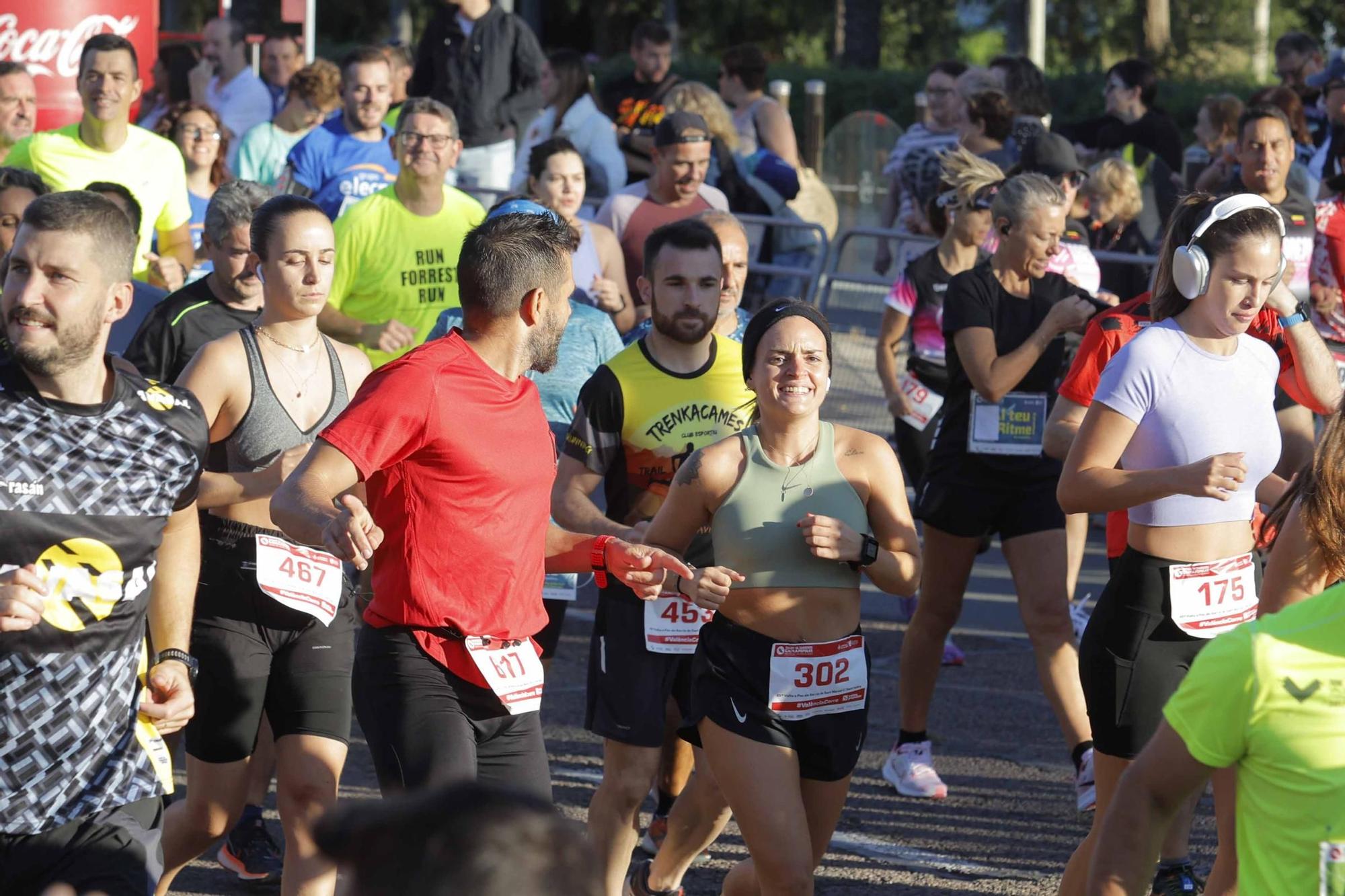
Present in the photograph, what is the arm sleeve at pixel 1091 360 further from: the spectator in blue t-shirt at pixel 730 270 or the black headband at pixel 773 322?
the spectator in blue t-shirt at pixel 730 270

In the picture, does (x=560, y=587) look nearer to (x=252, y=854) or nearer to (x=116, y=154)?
(x=252, y=854)

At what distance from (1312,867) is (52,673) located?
219cm

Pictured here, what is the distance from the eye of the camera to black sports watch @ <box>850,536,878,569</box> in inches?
161

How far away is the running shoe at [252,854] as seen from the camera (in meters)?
5.17

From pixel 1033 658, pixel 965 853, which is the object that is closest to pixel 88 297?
pixel 965 853

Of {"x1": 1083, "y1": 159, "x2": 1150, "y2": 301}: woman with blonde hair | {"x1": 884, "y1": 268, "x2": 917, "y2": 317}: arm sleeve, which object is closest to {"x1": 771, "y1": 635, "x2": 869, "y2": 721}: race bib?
{"x1": 884, "y1": 268, "x2": 917, "y2": 317}: arm sleeve

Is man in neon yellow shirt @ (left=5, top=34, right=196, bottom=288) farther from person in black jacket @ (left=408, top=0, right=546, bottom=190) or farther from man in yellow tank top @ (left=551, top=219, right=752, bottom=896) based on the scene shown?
man in yellow tank top @ (left=551, top=219, right=752, bottom=896)

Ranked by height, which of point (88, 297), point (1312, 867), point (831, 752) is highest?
point (88, 297)

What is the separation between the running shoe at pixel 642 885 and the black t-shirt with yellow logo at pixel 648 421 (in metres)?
0.90

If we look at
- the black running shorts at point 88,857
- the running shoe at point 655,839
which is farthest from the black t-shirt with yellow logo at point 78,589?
the running shoe at point 655,839

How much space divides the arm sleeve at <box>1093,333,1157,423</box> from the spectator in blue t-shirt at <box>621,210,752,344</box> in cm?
153

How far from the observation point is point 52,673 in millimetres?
3178

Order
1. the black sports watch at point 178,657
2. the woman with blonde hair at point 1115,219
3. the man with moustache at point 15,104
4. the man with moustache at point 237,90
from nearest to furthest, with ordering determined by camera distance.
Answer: the black sports watch at point 178,657 → the man with moustache at point 15,104 → the woman with blonde hair at point 1115,219 → the man with moustache at point 237,90

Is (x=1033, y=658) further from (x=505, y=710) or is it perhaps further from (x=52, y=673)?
(x=52, y=673)
